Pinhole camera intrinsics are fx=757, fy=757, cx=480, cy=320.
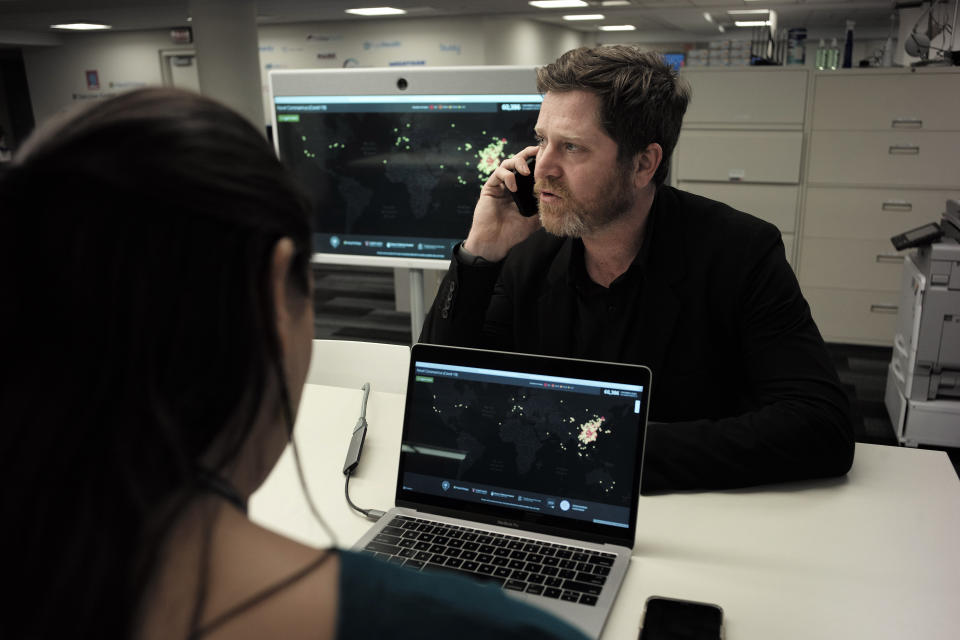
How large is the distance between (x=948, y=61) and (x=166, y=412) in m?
4.81

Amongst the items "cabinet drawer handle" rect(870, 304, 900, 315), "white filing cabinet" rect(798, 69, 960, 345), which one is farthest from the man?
"cabinet drawer handle" rect(870, 304, 900, 315)

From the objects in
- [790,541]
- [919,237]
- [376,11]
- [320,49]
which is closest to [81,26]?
[320,49]

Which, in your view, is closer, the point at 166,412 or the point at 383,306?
the point at 166,412

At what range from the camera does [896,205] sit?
4219 millimetres

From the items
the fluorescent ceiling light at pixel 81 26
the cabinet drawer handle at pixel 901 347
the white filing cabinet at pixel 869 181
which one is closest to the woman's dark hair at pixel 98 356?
the cabinet drawer handle at pixel 901 347

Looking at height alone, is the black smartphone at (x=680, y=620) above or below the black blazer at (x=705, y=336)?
below

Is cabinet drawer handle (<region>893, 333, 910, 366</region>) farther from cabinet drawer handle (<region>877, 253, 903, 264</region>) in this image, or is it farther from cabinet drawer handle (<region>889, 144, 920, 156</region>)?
cabinet drawer handle (<region>889, 144, 920, 156</region>)

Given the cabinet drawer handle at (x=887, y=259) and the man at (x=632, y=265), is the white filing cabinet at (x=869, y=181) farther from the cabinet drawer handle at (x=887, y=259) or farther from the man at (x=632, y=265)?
the man at (x=632, y=265)

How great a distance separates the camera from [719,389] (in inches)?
60.5

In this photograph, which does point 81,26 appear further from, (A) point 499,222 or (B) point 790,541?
(B) point 790,541

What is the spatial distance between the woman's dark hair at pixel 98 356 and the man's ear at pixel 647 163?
1.27m

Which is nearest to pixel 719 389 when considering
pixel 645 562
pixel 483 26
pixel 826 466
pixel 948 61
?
pixel 826 466

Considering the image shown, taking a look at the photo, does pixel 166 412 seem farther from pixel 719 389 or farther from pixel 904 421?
pixel 904 421

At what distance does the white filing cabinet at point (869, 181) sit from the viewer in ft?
13.4
